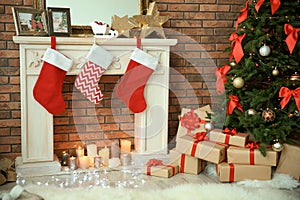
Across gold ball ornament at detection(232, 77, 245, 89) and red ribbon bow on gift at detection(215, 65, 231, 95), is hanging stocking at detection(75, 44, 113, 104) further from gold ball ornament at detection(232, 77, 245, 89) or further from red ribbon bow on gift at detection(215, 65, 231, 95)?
gold ball ornament at detection(232, 77, 245, 89)

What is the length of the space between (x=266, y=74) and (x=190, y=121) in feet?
2.37

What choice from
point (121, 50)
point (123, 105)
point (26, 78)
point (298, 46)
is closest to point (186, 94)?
point (123, 105)

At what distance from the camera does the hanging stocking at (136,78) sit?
11.1 feet

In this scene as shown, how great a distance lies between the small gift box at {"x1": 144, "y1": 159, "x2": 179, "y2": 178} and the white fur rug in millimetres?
317

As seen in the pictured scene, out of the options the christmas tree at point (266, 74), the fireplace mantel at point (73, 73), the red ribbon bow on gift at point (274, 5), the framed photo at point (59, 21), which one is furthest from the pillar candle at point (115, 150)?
the red ribbon bow on gift at point (274, 5)

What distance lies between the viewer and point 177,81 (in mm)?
3844

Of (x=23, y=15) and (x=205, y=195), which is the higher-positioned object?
(x=23, y=15)

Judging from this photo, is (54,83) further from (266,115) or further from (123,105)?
(266,115)

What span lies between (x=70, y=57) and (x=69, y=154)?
92 cm

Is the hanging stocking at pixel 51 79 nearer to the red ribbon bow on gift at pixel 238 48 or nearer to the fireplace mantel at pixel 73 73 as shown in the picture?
the fireplace mantel at pixel 73 73

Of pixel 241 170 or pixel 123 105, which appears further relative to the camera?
pixel 123 105

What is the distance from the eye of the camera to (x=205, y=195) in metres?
2.85

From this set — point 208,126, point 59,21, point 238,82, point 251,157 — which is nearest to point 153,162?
point 208,126

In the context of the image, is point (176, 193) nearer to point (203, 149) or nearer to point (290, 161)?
point (203, 149)
